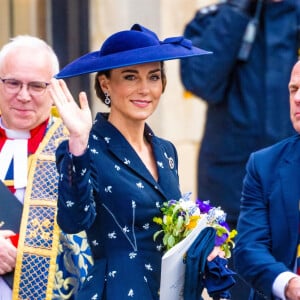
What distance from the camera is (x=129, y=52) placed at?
232 inches

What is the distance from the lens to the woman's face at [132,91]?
596cm

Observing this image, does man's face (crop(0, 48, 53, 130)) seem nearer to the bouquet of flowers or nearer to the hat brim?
the hat brim

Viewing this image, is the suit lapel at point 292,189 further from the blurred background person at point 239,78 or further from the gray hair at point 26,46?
the blurred background person at point 239,78

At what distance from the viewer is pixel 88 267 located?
21.1 ft

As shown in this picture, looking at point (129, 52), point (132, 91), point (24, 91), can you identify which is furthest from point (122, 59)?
point (24, 91)

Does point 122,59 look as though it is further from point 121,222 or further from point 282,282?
point 282,282

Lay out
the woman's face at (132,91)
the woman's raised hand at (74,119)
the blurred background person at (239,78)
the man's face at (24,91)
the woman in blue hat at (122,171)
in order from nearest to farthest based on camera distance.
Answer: the woman's raised hand at (74,119), the woman in blue hat at (122,171), the woman's face at (132,91), the man's face at (24,91), the blurred background person at (239,78)

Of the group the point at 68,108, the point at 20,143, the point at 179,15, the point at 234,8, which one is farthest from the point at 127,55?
the point at 179,15

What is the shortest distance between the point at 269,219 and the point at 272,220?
2 cm

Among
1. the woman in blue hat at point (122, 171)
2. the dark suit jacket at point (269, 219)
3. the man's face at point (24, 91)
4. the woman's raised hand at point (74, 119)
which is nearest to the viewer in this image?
the woman's raised hand at point (74, 119)

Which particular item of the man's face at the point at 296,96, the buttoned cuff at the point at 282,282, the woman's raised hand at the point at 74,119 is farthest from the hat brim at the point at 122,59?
the buttoned cuff at the point at 282,282

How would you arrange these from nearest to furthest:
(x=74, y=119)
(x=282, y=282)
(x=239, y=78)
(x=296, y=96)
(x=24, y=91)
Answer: (x=74, y=119) → (x=282, y=282) → (x=296, y=96) → (x=24, y=91) → (x=239, y=78)

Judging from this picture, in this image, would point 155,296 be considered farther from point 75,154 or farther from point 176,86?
point 176,86

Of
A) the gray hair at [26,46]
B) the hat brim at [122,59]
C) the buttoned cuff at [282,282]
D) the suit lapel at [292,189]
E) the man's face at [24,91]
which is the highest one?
the hat brim at [122,59]
